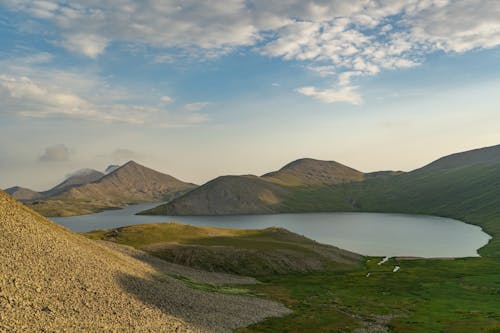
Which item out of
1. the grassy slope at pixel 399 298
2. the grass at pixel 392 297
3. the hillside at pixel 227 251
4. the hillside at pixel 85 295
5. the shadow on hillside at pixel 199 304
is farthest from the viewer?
the hillside at pixel 227 251

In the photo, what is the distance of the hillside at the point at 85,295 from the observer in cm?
4153

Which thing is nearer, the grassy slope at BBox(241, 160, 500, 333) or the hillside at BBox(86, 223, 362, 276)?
the grassy slope at BBox(241, 160, 500, 333)

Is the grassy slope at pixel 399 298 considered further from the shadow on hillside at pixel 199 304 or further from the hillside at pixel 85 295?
the hillside at pixel 85 295

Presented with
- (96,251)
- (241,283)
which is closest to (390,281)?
(241,283)

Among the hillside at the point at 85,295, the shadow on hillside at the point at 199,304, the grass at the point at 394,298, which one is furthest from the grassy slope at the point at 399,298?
the hillside at the point at 85,295

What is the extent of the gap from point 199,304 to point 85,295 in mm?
20289

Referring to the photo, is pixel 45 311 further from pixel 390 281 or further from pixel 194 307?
pixel 390 281

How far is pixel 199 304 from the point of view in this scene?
64000 millimetres

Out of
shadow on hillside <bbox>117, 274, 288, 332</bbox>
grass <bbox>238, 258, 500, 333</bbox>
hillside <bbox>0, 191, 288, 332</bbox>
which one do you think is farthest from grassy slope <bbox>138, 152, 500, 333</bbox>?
hillside <bbox>0, 191, 288, 332</bbox>

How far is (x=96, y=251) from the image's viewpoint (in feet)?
241

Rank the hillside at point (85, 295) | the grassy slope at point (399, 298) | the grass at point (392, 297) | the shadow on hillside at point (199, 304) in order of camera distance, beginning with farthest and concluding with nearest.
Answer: the grassy slope at point (399, 298) < the grass at point (392, 297) < the shadow on hillside at point (199, 304) < the hillside at point (85, 295)

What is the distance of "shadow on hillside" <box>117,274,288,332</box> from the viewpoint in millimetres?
56188

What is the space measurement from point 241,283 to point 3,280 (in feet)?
210

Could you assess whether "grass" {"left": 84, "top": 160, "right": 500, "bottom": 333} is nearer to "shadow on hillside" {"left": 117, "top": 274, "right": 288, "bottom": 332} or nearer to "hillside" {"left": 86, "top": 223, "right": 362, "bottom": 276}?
"shadow on hillside" {"left": 117, "top": 274, "right": 288, "bottom": 332}
